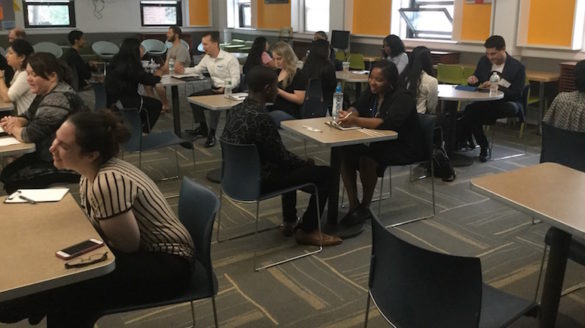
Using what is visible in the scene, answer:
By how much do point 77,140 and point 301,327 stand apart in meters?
1.35

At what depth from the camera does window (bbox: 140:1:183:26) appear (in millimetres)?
12250

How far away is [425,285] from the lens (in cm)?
157

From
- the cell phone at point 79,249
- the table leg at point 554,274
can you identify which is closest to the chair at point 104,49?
the cell phone at point 79,249

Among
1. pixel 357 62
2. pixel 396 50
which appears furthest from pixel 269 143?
pixel 357 62

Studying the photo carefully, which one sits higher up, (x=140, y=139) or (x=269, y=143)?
(x=269, y=143)

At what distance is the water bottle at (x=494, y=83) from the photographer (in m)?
4.96

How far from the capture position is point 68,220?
1861 mm

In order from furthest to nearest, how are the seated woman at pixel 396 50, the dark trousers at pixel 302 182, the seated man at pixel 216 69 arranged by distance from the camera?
the seated woman at pixel 396 50 → the seated man at pixel 216 69 → the dark trousers at pixel 302 182

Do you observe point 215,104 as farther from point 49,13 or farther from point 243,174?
point 49,13

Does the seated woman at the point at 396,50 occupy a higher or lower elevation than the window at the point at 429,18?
lower

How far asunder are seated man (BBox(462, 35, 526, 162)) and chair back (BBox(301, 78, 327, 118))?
1.47 metres

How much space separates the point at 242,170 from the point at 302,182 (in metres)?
0.39

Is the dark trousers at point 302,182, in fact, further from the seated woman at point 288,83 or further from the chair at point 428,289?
the seated woman at point 288,83

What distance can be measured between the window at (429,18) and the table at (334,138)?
5.09 meters
